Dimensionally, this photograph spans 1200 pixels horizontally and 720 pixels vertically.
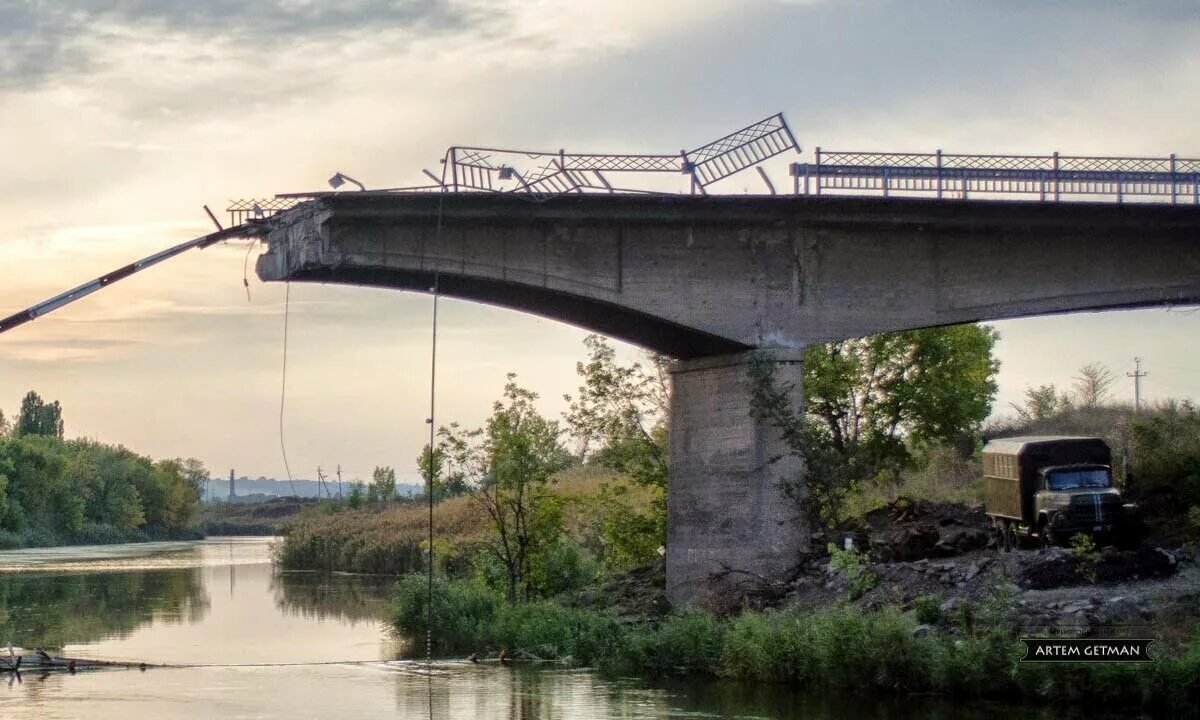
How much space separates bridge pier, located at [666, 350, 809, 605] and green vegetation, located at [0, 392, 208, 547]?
8767cm

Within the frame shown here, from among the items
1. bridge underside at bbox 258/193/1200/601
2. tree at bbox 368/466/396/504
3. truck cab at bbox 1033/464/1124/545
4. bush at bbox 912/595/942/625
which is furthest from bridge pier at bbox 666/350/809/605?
tree at bbox 368/466/396/504

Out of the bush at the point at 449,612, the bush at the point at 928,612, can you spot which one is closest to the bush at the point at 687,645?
the bush at the point at 928,612

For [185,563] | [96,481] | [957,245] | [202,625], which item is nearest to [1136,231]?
[957,245]

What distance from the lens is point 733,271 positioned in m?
33.5

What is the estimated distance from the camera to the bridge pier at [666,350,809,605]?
32.8 meters

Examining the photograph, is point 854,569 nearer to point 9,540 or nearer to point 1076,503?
point 1076,503

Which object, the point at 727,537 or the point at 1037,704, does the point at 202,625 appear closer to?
the point at 727,537

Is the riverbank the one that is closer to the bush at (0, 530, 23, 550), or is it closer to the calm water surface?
the bush at (0, 530, 23, 550)

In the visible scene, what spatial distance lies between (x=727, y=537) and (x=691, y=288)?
224 inches

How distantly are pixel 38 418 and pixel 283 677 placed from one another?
134 metres

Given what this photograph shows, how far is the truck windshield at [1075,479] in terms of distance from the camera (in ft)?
104

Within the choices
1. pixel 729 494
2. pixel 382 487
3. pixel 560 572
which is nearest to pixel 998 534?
pixel 729 494

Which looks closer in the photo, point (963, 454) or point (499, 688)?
point (499, 688)

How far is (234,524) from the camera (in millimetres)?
164875
